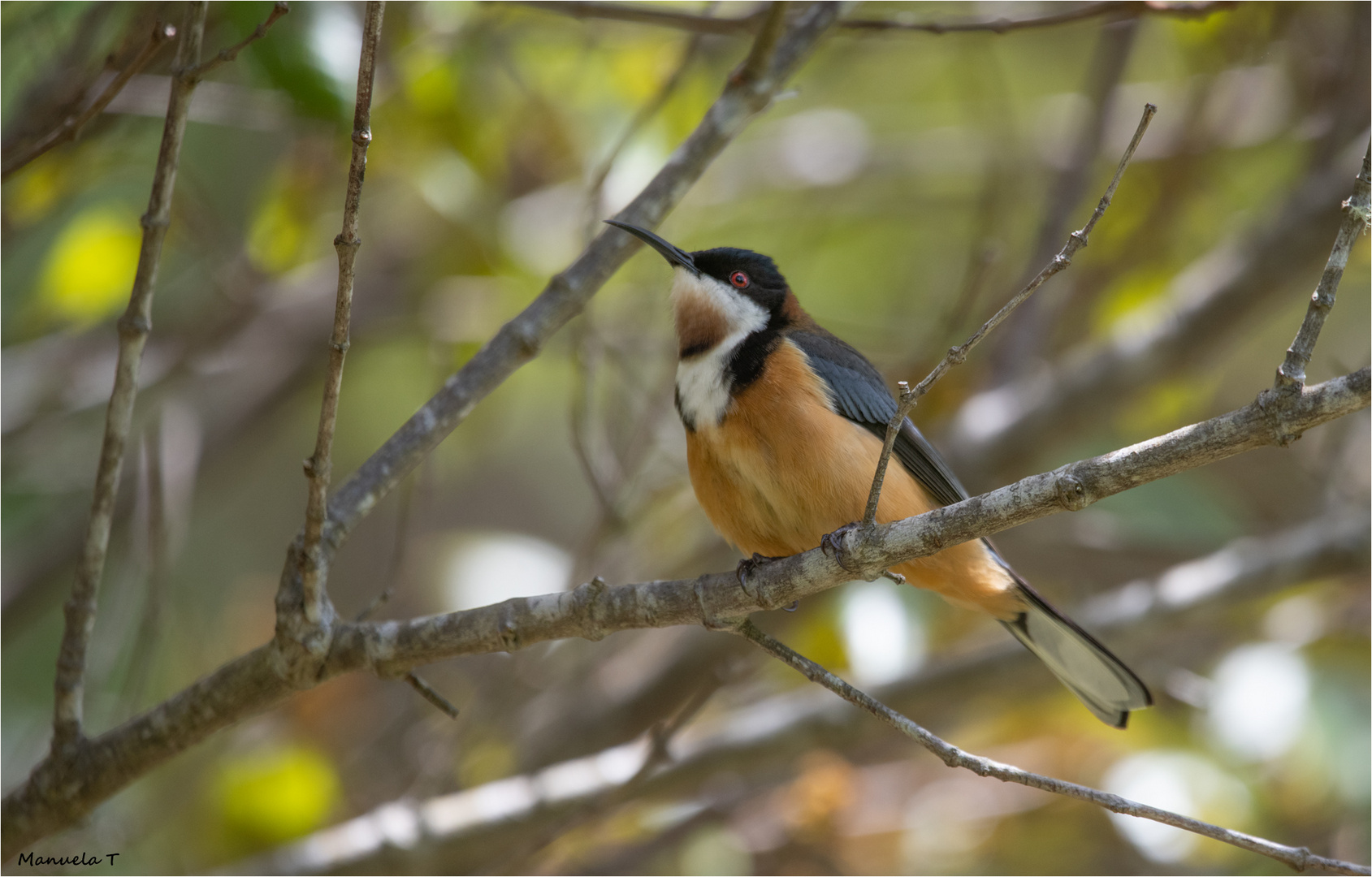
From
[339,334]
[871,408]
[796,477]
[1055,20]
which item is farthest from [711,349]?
[339,334]

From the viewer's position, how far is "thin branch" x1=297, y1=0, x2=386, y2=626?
263cm

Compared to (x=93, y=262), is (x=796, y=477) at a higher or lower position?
lower

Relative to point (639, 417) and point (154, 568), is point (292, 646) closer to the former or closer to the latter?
point (154, 568)

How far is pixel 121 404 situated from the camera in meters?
3.36

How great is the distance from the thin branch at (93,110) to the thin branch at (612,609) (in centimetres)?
167

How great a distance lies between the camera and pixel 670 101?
5.85m

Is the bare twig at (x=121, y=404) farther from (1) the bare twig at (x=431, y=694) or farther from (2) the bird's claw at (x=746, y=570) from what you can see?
(2) the bird's claw at (x=746, y=570)

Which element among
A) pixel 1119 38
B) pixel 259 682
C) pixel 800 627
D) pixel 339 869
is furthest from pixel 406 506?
pixel 1119 38

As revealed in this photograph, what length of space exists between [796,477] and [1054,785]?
1.53 m

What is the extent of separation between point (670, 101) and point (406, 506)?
2.73 m

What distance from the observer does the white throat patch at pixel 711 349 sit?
4266 mm

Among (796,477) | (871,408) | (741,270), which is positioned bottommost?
(796,477)

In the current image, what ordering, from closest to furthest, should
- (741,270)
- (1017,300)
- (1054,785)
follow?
(1017,300)
(1054,785)
(741,270)

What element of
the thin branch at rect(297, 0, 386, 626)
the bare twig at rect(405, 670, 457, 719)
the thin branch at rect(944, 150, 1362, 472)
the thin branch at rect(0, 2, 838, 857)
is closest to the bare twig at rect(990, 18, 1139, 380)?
the thin branch at rect(944, 150, 1362, 472)
